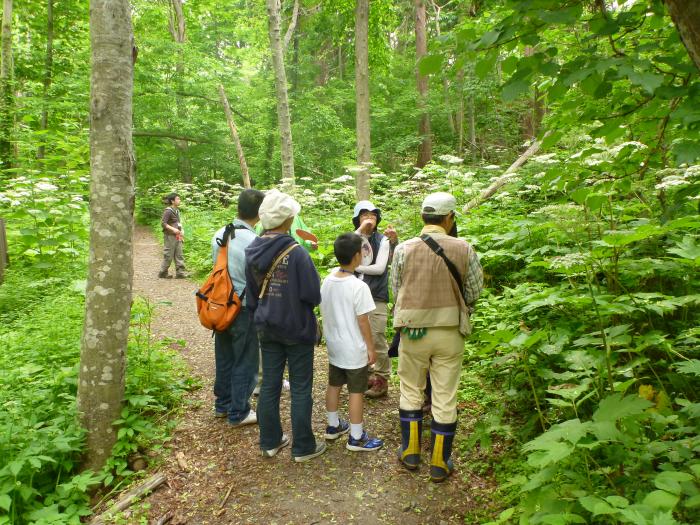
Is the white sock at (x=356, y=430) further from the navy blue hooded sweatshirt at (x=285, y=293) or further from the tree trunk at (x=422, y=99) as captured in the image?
the tree trunk at (x=422, y=99)

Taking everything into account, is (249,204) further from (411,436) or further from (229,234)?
(411,436)

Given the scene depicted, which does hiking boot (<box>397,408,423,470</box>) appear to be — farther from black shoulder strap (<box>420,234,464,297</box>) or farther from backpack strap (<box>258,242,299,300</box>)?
backpack strap (<box>258,242,299,300</box>)

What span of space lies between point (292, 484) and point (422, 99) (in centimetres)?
1569

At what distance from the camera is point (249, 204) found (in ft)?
13.2

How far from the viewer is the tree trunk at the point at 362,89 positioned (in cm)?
964

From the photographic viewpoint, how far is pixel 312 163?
1789cm

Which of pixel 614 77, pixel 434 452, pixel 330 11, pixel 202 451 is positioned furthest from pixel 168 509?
pixel 330 11

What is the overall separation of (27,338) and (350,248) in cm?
461

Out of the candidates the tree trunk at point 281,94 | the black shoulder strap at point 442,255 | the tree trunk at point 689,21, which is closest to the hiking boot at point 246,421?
the black shoulder strap at point 442,255

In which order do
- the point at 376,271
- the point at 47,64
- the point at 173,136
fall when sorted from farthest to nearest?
the point at 173,136 → the point at 47,64 → the point at 376,271

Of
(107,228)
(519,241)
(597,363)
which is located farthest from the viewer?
(519,241)

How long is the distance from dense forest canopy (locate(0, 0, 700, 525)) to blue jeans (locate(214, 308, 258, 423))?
62 cm

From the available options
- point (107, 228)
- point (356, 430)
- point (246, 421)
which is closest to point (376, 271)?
point (356, 430)

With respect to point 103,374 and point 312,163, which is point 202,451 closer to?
point 103,374
